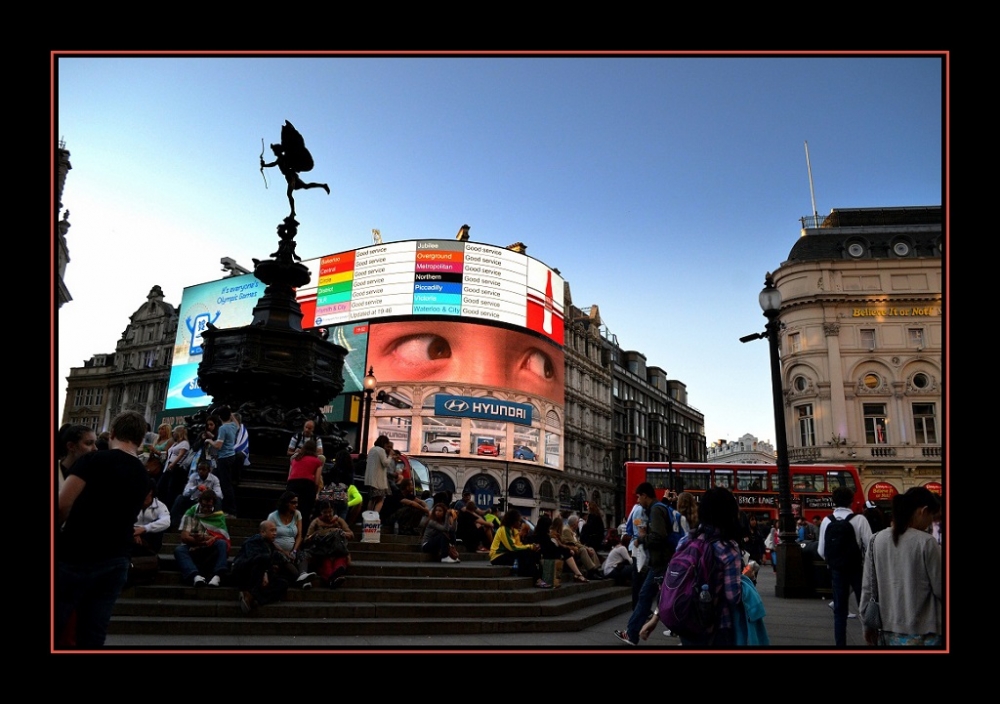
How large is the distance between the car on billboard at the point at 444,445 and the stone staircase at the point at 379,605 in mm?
35650

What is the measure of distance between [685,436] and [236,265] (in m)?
56.8

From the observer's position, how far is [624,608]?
972cm

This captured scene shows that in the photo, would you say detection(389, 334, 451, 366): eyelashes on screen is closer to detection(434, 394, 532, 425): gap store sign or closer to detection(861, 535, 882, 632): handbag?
detection(434, 394, 532, 425): gap store sign

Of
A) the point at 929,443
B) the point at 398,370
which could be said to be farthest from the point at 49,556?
the point at 929,443

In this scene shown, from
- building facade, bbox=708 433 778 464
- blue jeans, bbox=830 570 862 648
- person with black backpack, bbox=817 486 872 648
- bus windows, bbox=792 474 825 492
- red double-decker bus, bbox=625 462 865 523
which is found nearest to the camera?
blue jeans, bbox=830 570 862 648

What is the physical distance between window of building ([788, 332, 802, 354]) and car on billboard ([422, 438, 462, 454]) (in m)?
24.7

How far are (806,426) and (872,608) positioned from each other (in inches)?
1679

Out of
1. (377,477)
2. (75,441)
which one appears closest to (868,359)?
(377,477)

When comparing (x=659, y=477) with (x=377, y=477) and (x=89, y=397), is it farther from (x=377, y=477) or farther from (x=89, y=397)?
(x=89, y=397)

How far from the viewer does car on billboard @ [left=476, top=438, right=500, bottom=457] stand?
1789 inches

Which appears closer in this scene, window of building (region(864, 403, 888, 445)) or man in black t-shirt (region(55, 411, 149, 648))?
man in black t-shirt (region(55, 411, 149, 648))

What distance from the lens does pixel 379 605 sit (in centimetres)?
692

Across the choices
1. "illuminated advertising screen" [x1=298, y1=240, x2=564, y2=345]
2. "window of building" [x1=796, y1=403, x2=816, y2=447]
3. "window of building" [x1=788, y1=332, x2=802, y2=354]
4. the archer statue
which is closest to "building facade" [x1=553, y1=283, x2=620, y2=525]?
"illuminated advertising screen" [x1=298, y1=240, x2=564, y2=345]
